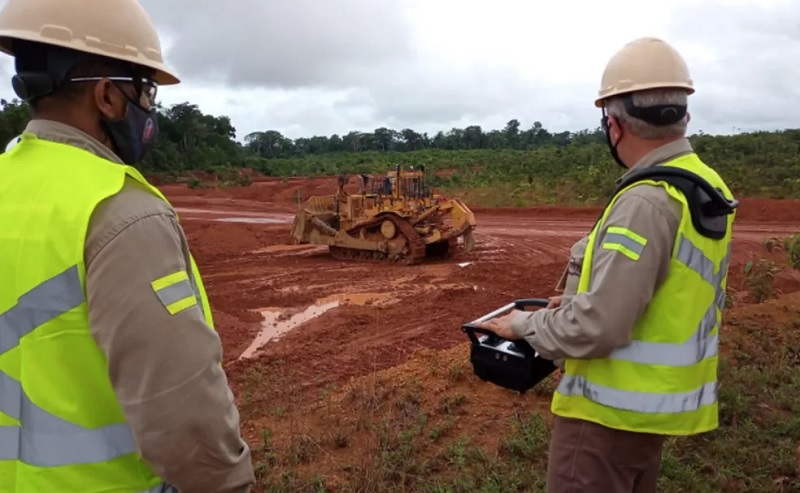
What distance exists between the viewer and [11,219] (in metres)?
1.50

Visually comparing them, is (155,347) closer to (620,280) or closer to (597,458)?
(620,280)

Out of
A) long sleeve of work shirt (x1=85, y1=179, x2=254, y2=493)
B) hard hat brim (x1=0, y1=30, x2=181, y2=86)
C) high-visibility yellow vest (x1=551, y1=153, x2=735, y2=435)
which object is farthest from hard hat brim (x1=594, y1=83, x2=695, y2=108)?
long sleeve of work shirt (x1=85, y1=179, x2=254, y2=493)

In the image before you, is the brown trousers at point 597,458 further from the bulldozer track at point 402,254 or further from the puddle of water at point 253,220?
the puddle of water at point 253,220

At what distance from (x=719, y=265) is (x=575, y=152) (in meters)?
35.4

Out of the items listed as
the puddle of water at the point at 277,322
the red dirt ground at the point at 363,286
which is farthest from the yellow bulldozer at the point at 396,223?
the puddle of water at the point at 277,322

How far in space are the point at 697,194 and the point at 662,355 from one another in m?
0.54

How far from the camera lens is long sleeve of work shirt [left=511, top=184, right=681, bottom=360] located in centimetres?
219

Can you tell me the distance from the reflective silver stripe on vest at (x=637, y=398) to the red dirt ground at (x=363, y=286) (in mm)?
3666

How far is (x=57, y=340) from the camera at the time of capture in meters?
1.48

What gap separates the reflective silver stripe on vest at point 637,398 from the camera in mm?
2291

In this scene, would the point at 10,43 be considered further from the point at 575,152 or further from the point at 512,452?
the point at 575,152

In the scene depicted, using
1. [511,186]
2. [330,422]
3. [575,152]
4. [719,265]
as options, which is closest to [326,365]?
[330,422]

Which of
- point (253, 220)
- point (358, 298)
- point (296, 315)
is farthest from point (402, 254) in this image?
point (253, 220)

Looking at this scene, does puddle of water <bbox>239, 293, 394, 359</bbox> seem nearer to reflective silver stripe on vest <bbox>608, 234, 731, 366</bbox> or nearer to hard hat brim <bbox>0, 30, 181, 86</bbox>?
reflective silver stripe on vest <bbox>608, 234, 731, 366</bbox>
